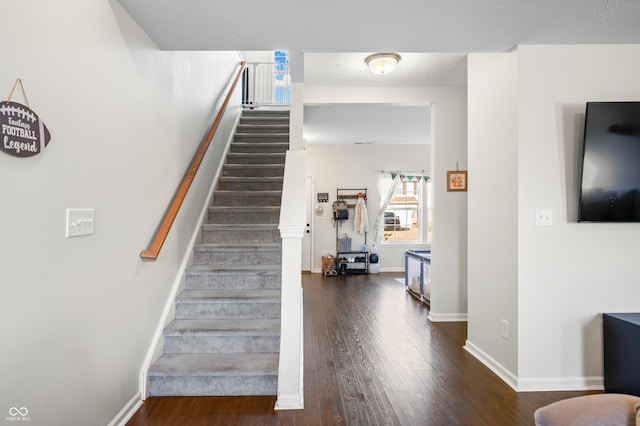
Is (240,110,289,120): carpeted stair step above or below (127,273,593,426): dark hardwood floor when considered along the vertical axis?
above

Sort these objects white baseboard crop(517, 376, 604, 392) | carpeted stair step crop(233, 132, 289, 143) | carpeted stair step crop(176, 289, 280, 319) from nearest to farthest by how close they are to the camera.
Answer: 1. white baseboard crop(517, 376, 604, 392)
2. carpeted stair step crop(176, 289, 280, 319)
3. carpeted stair step crop(233, 132, 289, 143)

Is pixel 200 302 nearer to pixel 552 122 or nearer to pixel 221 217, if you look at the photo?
pixel 221 217

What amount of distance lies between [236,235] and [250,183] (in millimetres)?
891

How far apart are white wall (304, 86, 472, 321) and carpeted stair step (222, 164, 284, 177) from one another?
3.96 feet

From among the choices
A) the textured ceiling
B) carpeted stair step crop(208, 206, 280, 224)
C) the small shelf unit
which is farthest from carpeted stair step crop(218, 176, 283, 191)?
the small shelf unit

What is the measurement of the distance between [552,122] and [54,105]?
2.92m

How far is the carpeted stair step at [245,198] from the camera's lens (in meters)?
3.85

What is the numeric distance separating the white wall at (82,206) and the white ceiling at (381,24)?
0.34m

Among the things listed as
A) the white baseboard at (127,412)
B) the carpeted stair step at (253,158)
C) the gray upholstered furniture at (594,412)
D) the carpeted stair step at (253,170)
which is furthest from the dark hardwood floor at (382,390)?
the carpeted stair step at (253,158)

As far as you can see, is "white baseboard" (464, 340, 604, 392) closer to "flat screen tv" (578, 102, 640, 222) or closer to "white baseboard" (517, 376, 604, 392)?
"white baseboard" (517, 376, 604, 392)

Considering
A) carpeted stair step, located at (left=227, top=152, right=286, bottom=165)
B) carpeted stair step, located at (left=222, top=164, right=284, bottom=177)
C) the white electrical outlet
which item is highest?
carpeted stair step, located at (left=227, top=152, right=286, bottom=165)

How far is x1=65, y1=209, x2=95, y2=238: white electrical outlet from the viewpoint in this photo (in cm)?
151

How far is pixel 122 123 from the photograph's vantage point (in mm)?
1897

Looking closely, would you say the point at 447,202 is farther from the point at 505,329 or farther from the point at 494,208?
the point at 505,329
